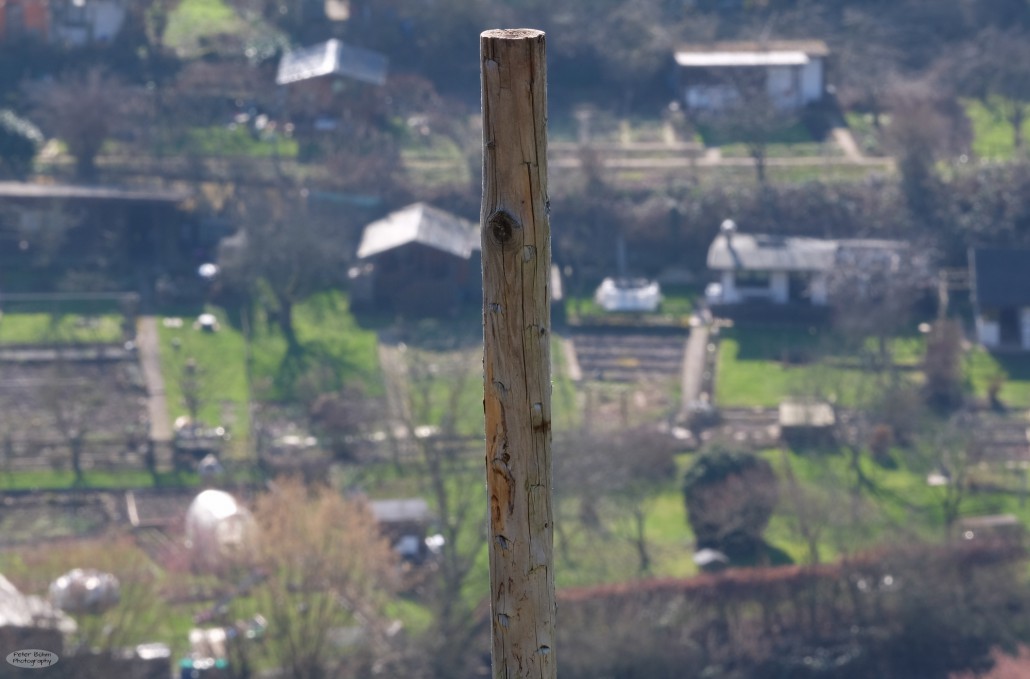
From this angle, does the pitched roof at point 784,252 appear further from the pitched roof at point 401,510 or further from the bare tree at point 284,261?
the pitched roof at point 401,510

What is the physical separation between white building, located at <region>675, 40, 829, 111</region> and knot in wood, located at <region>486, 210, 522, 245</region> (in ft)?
140

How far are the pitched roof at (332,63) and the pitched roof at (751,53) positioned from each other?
27.4 feet

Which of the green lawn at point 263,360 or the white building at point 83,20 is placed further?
the white building at point 83,20

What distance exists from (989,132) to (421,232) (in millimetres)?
16659

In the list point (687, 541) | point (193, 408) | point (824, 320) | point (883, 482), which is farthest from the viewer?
point (824, 320)

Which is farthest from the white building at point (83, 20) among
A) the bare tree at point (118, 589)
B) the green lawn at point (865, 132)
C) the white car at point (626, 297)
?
the bare tree at point (118, 589)

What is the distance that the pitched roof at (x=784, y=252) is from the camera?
130 ft

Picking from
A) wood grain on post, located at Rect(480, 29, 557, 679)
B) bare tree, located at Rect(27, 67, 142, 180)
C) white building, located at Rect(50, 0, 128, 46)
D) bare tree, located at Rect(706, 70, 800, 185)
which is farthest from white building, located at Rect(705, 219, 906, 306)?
wood grain on post, located at Rect(480, 29, 557, 679)

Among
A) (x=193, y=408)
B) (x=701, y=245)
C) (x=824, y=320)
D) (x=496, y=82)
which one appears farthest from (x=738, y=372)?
(x=496, y=82)

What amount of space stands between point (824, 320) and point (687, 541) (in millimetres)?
11495

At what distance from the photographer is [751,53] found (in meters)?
49.7

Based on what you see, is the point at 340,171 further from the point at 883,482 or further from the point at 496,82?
the point at 496,82

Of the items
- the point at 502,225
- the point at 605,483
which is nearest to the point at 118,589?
the point at 605,483

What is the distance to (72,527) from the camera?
95.0ft
